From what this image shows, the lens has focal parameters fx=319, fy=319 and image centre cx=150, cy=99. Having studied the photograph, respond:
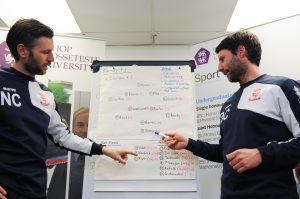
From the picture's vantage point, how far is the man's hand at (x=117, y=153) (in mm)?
2096

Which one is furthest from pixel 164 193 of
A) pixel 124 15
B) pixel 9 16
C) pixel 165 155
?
pixel 9 16

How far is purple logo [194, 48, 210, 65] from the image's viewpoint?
2855 mm

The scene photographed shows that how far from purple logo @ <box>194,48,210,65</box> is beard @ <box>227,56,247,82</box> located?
34.0 inches

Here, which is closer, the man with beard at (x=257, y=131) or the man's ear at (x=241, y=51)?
the man with beard at (x=257, y=131)

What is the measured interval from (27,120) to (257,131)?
1.22 m

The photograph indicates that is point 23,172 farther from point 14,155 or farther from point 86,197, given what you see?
point 86,197

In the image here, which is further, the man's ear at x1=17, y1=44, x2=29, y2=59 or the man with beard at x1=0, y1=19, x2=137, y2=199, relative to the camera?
the man's ear at x1=17, y1=44, x2=29, y2=59

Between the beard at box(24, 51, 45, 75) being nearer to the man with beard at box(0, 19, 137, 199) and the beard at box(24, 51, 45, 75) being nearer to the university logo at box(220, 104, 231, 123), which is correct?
the man with beard at box(0, 19, 137, 199)

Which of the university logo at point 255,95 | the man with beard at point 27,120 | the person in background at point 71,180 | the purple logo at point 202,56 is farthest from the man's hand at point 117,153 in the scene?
the purple logo at point 202,56

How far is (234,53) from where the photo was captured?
2006 millimetres

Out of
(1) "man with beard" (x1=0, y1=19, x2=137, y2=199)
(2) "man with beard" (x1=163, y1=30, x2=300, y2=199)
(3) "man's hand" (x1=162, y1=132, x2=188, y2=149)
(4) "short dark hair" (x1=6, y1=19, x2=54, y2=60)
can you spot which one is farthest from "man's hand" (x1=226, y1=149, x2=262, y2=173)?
(4) "short dark hair" (x1=6, y1=19, x2=54, y2=60)

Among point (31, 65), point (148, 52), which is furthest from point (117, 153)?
point (148, 52)

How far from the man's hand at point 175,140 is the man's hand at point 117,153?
0.89 ft

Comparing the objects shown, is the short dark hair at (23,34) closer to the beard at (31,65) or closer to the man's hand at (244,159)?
the beard at (31,65)
